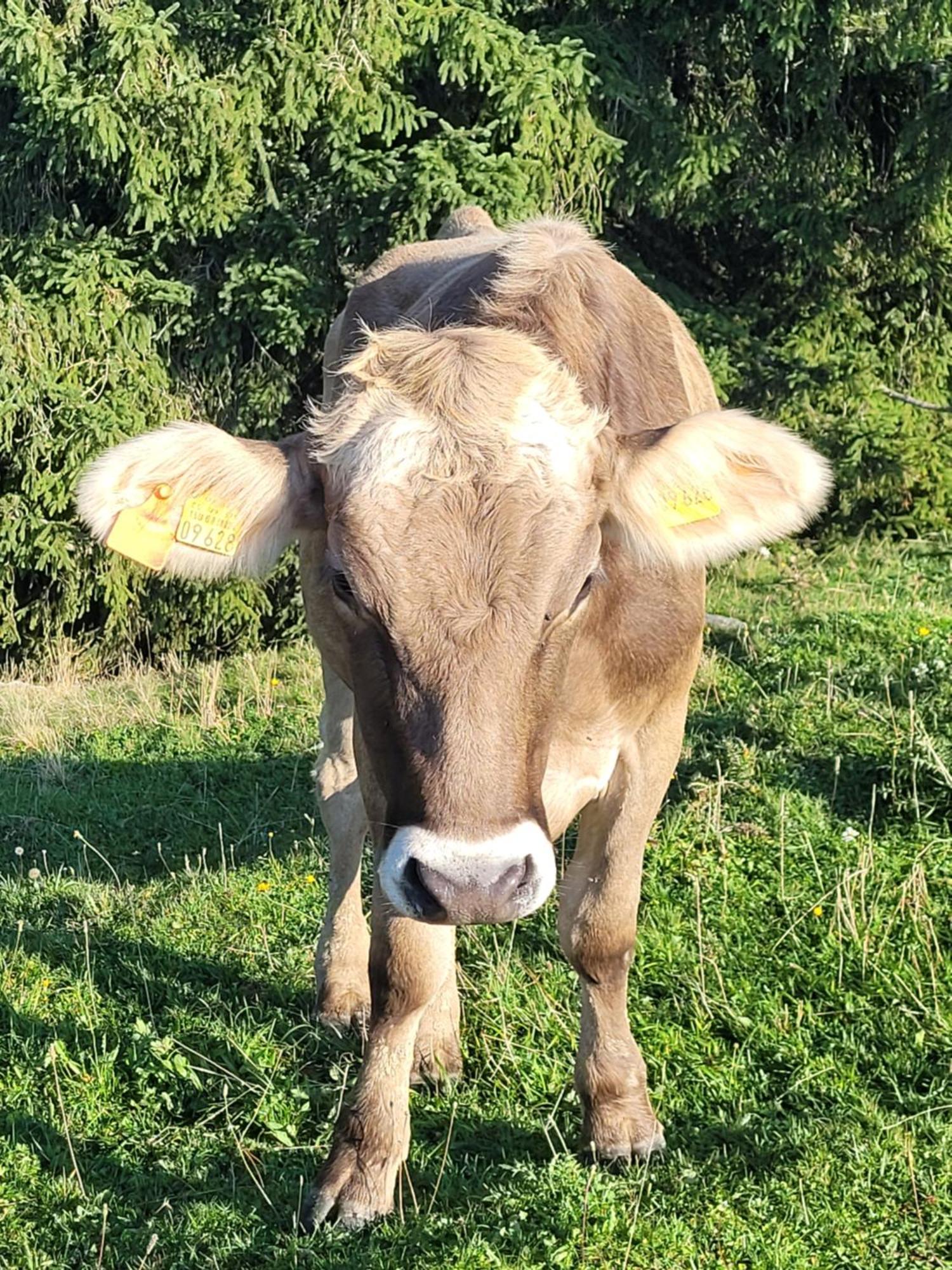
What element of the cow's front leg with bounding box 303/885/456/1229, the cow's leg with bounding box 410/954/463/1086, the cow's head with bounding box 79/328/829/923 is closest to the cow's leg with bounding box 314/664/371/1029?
the cow's leg with bounding box 410/954/463/1086

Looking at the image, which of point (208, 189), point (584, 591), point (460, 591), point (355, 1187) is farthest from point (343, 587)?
point (208, 189)

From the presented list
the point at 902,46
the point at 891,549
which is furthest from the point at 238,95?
the point at 891,549

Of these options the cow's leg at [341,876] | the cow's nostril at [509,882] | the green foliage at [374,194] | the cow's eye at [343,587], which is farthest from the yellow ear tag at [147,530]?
the green foliage at [374,194]

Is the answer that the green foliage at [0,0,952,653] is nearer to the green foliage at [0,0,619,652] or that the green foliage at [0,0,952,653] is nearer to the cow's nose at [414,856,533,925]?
the green foliage at [0,0,619,652]

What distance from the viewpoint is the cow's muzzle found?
271 cm

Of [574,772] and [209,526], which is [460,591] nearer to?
[209,526]

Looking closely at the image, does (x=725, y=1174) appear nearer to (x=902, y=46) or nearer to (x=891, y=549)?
(x=891, y=549)

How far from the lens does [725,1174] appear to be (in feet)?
11.7

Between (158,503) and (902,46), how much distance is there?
8.88 metres

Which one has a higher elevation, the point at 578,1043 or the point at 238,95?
the point at 238,95

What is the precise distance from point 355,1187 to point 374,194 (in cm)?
834

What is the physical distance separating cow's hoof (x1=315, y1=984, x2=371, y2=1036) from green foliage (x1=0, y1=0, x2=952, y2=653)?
676 centimetres

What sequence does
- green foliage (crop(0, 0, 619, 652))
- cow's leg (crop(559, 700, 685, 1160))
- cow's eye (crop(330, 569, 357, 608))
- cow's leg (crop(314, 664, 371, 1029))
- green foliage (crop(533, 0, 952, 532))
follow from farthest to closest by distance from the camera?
green foliage (crop(533, 0, 952, 532)), green foliage (crop(0, 0, 619, 652)), cow's leg (crop(314, 664, 371, 1029)), cow's leg (crop(559, 700, 685, 1160)), cow's eye (crop(330, 569, 357, 608))

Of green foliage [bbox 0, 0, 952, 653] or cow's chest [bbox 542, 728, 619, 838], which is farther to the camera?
green foliage [bbox 0, 0, 952, 653]
